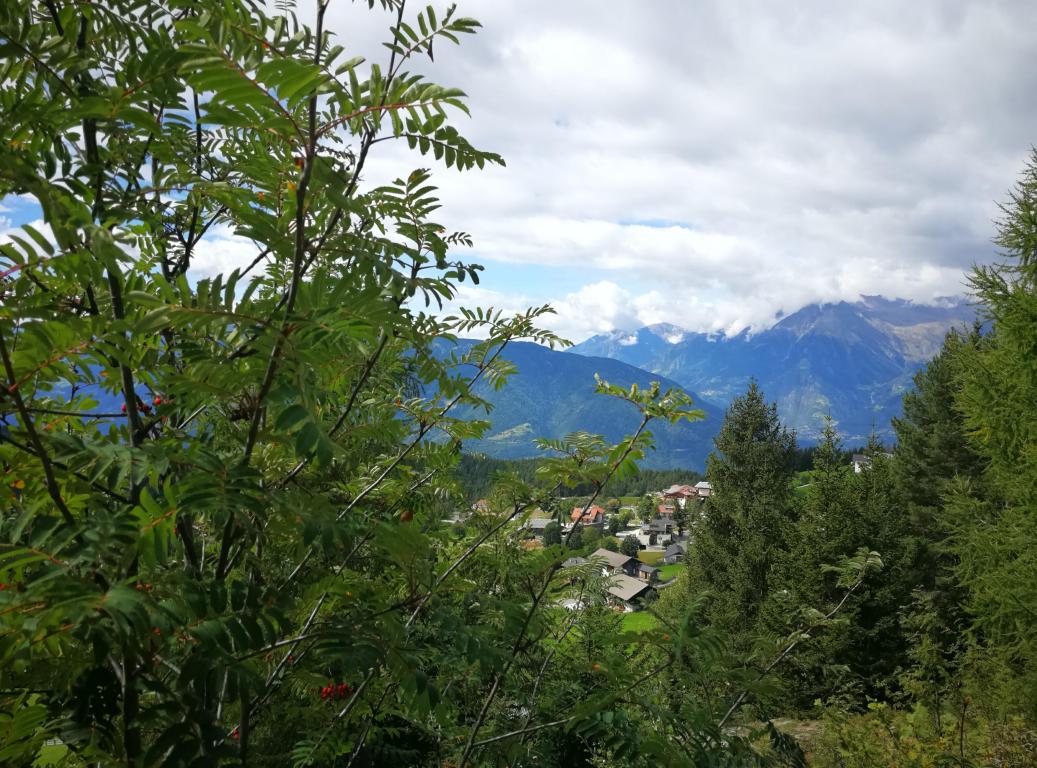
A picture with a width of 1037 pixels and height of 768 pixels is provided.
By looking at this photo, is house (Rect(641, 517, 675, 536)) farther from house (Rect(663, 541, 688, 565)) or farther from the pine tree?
the pine tree

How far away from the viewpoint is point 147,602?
46.6 inches

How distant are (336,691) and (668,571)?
89.3 metres

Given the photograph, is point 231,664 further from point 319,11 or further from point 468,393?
point 319,11

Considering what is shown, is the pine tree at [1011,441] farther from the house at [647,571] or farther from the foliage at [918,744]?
the house at [647,571]

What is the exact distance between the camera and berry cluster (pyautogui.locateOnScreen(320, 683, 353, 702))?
10.1 ft

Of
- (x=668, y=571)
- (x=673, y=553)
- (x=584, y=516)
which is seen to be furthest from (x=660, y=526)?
(x=584, y=516)

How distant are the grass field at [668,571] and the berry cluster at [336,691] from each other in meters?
81.2

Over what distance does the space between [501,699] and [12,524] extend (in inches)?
149

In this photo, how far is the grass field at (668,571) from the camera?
263ft

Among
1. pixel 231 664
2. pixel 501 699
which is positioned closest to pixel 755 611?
pixel 501 699

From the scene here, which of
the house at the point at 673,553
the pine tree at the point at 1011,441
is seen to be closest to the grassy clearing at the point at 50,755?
the pine tree at the point at 1011,441

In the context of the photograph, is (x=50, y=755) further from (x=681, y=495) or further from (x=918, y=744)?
(x=681, y=495)

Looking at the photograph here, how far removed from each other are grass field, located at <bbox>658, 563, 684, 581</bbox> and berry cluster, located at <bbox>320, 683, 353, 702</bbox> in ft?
267

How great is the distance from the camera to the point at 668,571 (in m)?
84.8
